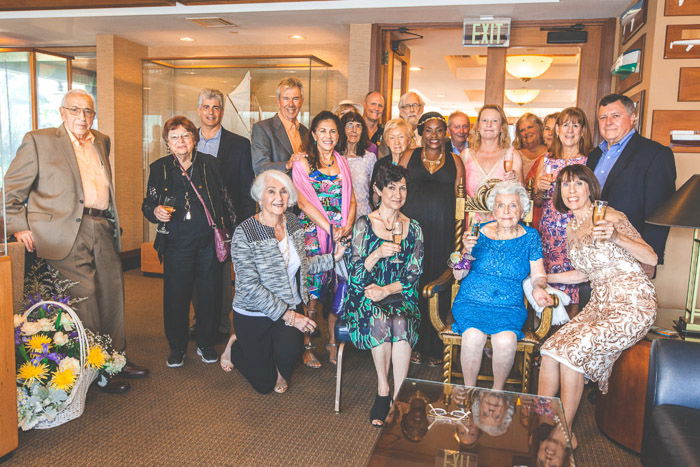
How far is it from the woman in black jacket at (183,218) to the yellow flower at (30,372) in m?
1.01

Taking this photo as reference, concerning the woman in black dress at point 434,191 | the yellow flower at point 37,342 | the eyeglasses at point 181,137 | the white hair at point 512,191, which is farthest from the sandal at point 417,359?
the yellow flower at point 37,342

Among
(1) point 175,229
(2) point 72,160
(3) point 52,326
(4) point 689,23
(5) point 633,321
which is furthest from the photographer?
(4) point 689,23

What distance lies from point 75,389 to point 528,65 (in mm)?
5211

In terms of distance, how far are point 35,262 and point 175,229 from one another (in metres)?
0.79

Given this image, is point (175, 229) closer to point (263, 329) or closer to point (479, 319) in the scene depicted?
point (263, 329)

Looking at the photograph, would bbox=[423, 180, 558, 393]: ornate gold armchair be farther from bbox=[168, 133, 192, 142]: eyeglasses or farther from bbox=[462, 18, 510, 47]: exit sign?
bbox=[462, 18, 510, 47]: exit sign

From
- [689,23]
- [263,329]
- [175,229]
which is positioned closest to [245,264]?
[263,329]

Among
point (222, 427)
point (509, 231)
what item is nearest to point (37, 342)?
point (222, 427)

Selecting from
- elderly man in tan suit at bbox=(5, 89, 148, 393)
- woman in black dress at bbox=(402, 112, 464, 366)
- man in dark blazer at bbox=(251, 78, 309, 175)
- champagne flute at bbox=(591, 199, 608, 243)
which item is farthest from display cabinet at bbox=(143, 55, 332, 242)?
champagne flute at bbox=(591, 199, 608, 243)

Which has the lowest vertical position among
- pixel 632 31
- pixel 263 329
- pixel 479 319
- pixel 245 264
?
pixel 263 329

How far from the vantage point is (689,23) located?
12.6ft

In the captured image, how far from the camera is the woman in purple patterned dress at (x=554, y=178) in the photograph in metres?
3.25

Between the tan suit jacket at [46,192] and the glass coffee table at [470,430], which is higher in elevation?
the tan suit jacket at [46,192]

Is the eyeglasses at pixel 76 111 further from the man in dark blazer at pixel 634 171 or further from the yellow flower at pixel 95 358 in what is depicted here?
the man in dark blazer at pixel 634 171
